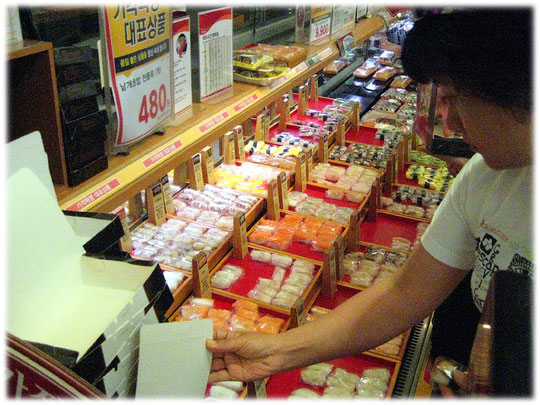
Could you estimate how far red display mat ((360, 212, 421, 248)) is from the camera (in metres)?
3.22

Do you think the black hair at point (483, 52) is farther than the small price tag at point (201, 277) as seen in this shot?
No

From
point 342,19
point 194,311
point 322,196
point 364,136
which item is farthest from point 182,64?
point 364,136

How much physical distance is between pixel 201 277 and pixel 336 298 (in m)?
0.70

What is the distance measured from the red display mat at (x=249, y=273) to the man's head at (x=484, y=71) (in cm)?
158

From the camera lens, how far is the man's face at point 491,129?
1.07 m

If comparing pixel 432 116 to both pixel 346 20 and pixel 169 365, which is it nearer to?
pixel 346 20

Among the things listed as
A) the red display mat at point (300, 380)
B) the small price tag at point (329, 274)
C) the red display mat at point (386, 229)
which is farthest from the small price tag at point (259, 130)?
the red display mat at point (300, 380)

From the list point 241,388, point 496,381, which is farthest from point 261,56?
point 496,381

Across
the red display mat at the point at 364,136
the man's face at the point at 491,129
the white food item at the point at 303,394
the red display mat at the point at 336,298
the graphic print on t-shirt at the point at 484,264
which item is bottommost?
the white food item at the point at 303,394

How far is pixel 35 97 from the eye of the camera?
4.92 feet

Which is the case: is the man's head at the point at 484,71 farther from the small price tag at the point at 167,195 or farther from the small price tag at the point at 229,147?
the small price tag at the point at 229,147

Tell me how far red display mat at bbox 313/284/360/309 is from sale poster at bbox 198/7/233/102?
113cm

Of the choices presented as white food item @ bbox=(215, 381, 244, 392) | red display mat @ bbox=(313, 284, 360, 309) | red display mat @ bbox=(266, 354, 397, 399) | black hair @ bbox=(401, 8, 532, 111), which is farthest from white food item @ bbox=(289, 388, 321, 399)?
black hair @ bbox=(401, 8, 532, 111)

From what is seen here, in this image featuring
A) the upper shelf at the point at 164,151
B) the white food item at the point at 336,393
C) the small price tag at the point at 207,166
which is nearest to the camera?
the upper shelf at the point at 164,151
